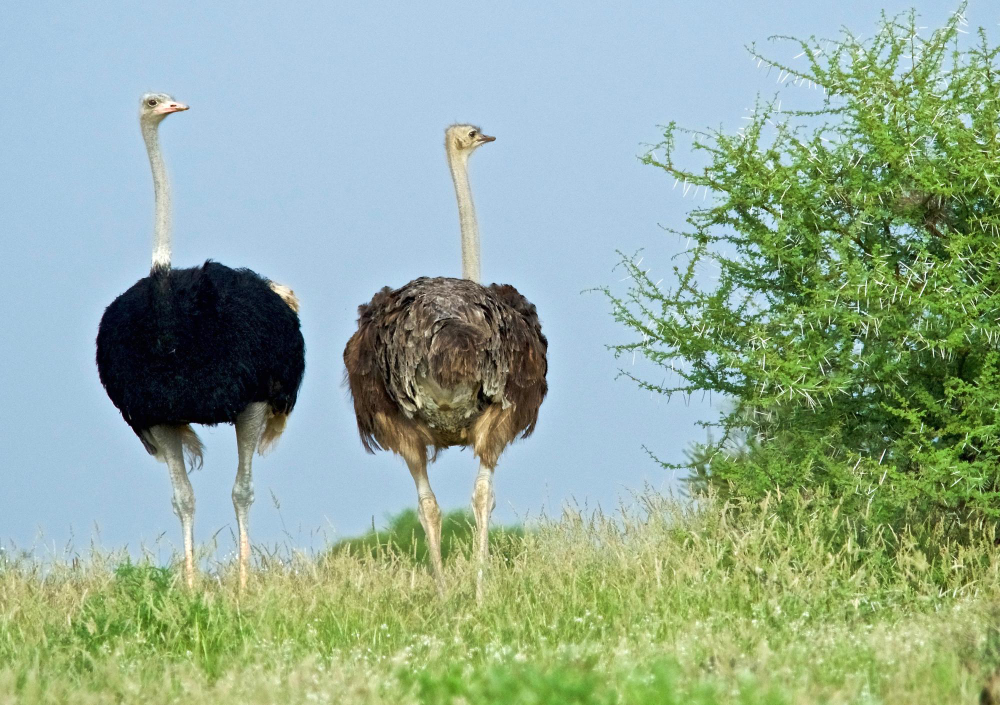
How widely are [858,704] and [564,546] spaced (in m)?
3.95

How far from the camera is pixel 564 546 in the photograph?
323 inches

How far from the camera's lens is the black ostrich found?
762cm

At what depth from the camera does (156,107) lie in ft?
28.3

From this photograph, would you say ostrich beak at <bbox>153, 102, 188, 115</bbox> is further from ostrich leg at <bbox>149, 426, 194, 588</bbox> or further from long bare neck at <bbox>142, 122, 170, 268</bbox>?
ostrich leg at <bbox>149, 426, 194, 588</bbox>

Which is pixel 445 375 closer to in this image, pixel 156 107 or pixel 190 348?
pixel 190 348

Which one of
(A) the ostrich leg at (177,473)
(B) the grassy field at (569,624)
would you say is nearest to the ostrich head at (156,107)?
(A) the ostrich leg at (177,473)

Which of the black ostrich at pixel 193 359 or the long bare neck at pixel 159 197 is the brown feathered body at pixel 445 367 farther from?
the long bare neck at pixel 159 197

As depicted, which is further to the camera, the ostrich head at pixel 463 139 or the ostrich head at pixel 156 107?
the ostrich head at pixel 463 139

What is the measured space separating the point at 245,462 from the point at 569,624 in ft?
10.2

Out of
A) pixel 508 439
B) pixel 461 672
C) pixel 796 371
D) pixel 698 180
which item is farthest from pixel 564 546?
pixel 461 672

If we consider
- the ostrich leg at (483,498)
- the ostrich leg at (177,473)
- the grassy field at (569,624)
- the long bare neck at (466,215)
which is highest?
the long bare neck at (466,215)

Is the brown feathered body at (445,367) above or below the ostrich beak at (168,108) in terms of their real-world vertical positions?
below

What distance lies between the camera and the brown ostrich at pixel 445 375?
689 cm

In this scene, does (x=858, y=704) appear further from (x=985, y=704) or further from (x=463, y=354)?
(x=463, y=354)
